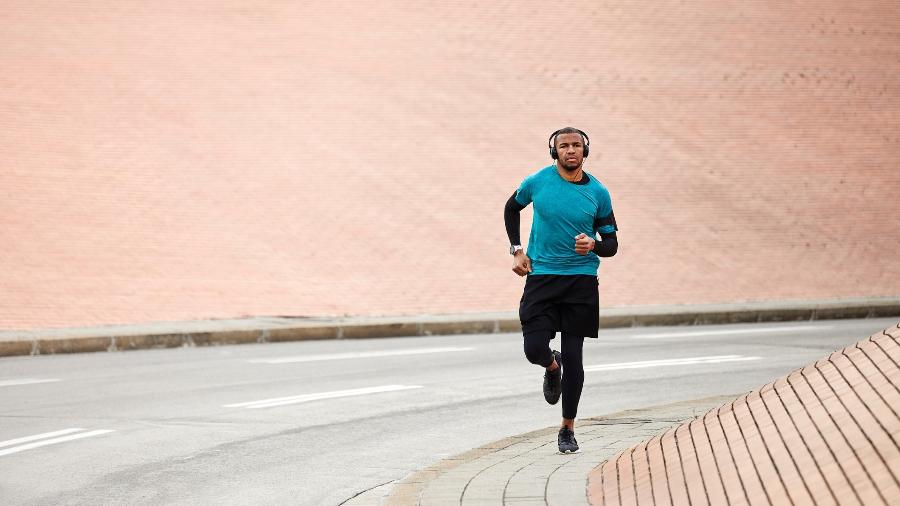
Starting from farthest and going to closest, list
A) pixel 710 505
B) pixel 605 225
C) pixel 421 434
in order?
pixel 421 434, pixel 605 225, pixel 710 505

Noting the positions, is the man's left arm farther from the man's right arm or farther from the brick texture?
the brick texture

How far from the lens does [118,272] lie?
23672 mm

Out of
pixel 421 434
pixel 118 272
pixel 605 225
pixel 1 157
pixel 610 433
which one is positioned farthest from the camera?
pixel 1 157

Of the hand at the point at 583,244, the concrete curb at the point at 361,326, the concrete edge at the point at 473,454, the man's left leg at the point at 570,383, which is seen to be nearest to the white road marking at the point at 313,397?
the concrete edge at the point at 473,454

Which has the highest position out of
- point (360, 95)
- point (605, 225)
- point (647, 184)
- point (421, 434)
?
point (360, 95)

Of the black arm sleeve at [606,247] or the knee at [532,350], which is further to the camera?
the knee at [532,350]

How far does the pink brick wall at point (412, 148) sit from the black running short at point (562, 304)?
46.7 feet

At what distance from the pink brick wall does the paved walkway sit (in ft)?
47.9

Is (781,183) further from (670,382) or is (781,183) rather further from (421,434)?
(421,434)

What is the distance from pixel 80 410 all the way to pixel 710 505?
22.8 ft

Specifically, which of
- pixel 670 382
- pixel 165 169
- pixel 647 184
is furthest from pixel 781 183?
pixel 670 382

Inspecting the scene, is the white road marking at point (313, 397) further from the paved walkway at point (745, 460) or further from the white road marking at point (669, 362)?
the paved walkway at point (745, 460)

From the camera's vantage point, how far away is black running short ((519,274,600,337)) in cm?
799

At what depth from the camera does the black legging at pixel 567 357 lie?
807 cm
